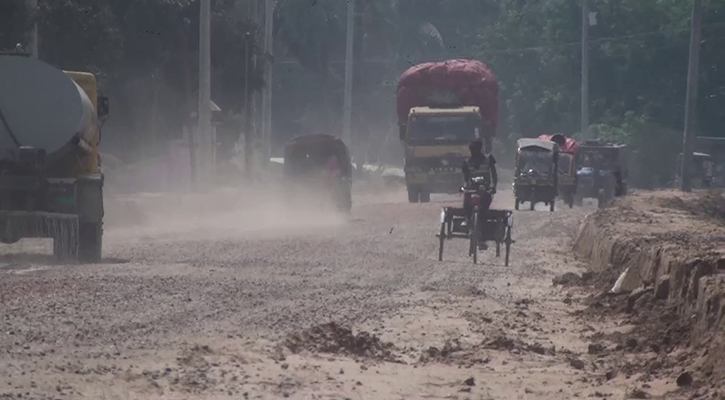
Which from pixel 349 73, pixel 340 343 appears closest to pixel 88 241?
pixel 340 343

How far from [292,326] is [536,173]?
102 ft

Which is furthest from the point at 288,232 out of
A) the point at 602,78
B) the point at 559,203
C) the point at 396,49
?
the point at 396,49

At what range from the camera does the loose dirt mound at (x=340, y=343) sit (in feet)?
35.4

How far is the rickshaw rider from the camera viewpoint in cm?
2027

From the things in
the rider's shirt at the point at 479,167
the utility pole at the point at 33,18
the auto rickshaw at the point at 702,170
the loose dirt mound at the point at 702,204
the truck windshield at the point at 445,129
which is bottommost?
the auto rickshaw at the point at 702,170

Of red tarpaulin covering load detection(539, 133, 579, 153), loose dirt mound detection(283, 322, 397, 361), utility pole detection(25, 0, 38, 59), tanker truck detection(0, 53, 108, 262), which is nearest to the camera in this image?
loose dirt mound detection(283, 322, 397, 361)

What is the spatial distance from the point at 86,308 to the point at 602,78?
6560 cm

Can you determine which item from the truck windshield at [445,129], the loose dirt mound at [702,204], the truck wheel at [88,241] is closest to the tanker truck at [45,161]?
the truck wheel at [88,241]

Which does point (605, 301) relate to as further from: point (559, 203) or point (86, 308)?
point (559, 203)

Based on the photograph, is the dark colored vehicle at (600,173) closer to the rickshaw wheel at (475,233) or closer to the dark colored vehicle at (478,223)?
the dark colored vehicle at (478,223)

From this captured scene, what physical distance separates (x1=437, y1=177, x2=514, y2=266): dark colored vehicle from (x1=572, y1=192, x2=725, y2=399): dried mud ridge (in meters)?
1.55

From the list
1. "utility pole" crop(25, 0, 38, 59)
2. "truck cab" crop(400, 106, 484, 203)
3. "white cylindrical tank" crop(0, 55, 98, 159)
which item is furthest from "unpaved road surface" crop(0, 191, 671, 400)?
"truck cab" crop(400, 106, 484, 203)

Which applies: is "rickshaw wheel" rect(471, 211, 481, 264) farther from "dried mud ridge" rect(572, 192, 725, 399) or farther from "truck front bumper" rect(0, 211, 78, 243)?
"truck front bumper" rect(0, 211, 78, 243)

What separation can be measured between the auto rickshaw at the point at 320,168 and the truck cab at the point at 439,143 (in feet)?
19.1
